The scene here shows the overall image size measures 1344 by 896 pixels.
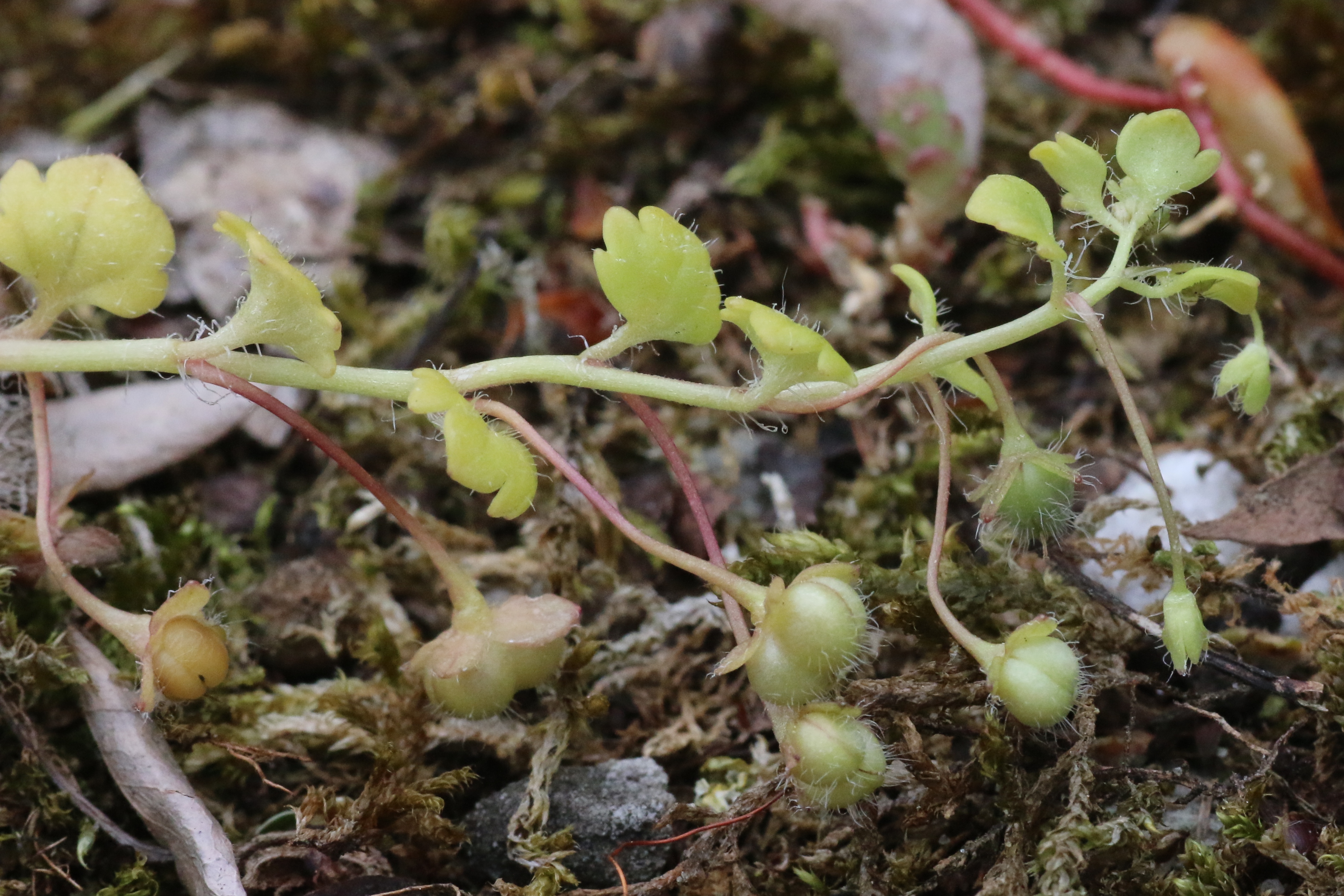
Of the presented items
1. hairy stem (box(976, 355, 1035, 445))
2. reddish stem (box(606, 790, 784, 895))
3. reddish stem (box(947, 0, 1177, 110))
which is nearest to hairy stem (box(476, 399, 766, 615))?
reddish stem (box(606, 790, 784, 895))

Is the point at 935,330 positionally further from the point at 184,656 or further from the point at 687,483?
the point at 184,656

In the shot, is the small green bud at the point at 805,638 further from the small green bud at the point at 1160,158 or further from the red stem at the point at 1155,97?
the red stem at the point at 1155,97

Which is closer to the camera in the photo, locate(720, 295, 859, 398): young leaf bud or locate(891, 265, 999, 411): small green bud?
locate(720, 295, 859, 398): young leaf bud

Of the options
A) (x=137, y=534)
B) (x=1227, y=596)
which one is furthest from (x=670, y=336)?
(x=137, y=534)

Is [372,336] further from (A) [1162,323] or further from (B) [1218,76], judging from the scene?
(B) [1218,76]

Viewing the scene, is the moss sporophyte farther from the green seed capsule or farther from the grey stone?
the grey stone

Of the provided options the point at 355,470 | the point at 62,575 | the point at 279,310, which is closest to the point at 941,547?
the point at 355,470

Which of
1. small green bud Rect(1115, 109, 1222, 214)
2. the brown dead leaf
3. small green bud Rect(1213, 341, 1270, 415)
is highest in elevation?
small green bud Rect(1115, 109, 1222, 214)
